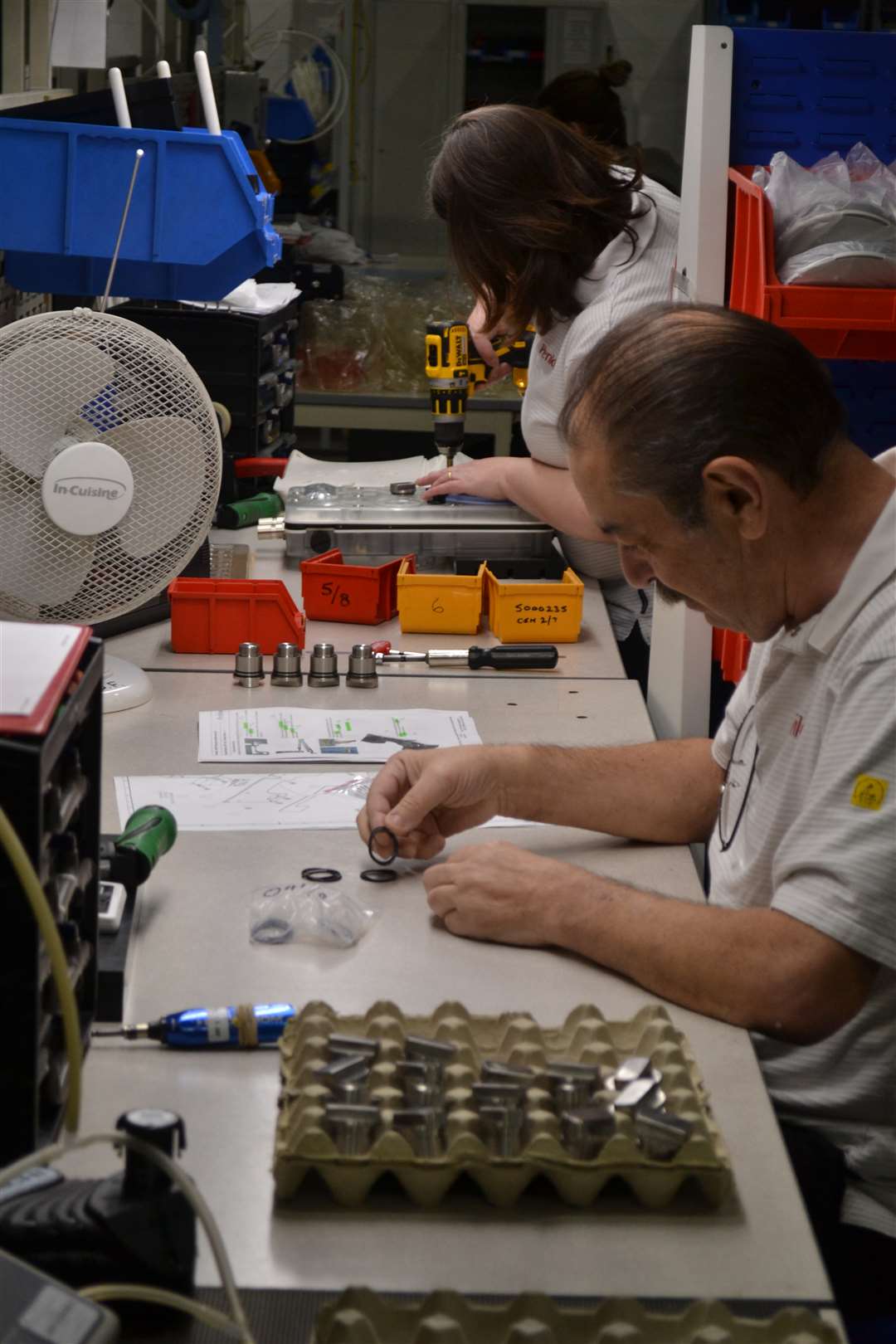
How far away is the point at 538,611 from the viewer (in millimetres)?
2279

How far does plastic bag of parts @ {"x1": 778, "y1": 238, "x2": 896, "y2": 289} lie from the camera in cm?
169

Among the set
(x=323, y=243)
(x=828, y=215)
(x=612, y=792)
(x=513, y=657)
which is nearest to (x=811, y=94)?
(x=828, y=215)

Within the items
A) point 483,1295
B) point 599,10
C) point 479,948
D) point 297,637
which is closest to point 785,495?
point 479,948

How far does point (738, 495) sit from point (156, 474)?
880 mm

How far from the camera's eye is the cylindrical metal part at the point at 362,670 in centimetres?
207

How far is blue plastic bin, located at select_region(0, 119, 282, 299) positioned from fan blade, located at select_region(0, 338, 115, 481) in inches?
15.6

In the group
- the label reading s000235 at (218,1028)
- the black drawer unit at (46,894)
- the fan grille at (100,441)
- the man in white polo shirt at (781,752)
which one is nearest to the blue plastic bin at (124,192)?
the fan grille at (100,441)

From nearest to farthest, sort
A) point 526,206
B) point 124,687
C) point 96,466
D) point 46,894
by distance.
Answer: point 46,894 → point 96,466 → point 124,687 → point 526,206

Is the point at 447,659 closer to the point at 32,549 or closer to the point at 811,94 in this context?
the point at 32,549

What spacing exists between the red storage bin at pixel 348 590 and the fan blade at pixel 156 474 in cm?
47

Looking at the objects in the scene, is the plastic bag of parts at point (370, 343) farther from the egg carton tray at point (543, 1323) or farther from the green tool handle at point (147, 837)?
the egg carton tray at point (543, 1323)

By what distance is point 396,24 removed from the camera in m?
5.46

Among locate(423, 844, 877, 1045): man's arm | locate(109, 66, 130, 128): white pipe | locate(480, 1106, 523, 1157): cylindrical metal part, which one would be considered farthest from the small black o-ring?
locate(109, 66, 130, 128): white pipe

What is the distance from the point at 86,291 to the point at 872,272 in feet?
4.04
